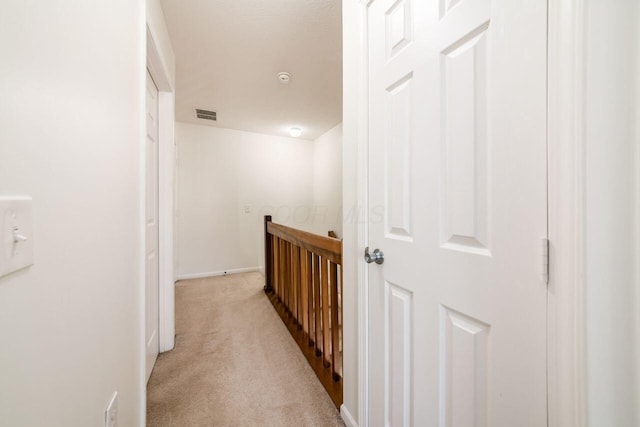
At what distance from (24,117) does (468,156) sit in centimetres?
100

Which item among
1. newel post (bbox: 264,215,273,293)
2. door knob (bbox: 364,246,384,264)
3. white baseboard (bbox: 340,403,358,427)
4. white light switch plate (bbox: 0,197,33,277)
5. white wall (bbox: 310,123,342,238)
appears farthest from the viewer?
white wall (bbox: 310,123,342,238)

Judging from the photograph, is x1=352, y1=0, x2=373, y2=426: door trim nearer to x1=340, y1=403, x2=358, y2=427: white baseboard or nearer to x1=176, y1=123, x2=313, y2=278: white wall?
x1=340, y1=403, x2=358, y2=427: white baseboard

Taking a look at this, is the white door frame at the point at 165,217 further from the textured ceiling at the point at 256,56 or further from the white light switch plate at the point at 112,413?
the white light switch plate at the point at 112,413

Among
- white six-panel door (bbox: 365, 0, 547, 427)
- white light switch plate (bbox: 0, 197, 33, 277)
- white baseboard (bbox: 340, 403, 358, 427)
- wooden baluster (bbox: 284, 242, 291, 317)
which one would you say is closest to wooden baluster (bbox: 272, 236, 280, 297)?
wooden baluster (bbox: 284, 242, 291, 317)

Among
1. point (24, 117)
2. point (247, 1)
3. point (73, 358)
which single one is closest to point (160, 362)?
point (73, 358)

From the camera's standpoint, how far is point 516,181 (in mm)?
574

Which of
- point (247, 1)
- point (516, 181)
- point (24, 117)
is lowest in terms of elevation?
point (516, 181)

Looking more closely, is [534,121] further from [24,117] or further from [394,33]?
[24,117]

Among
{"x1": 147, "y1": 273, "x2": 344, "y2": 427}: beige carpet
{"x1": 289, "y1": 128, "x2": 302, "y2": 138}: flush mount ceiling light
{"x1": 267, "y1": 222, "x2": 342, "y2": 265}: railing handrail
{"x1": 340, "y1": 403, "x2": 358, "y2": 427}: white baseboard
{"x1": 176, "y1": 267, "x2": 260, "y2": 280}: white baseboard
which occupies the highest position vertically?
{"x1": 289, "y1": 128, "x2": 302, "y2": 138}: flush mount ceiling light

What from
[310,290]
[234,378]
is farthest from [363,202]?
[234,378]

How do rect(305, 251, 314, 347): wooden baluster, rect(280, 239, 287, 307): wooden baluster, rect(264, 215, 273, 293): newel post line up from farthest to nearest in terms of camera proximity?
rect(264, 215, 273, 293): newel post → rect(280, 239, 287, 307): wooden baluster → rect(305, 251, 314, 347): wooden baluster

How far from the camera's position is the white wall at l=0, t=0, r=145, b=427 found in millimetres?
438

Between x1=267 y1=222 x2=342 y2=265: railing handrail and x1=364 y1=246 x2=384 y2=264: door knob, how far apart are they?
1.06 ft

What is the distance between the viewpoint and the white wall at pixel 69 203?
438 mm
